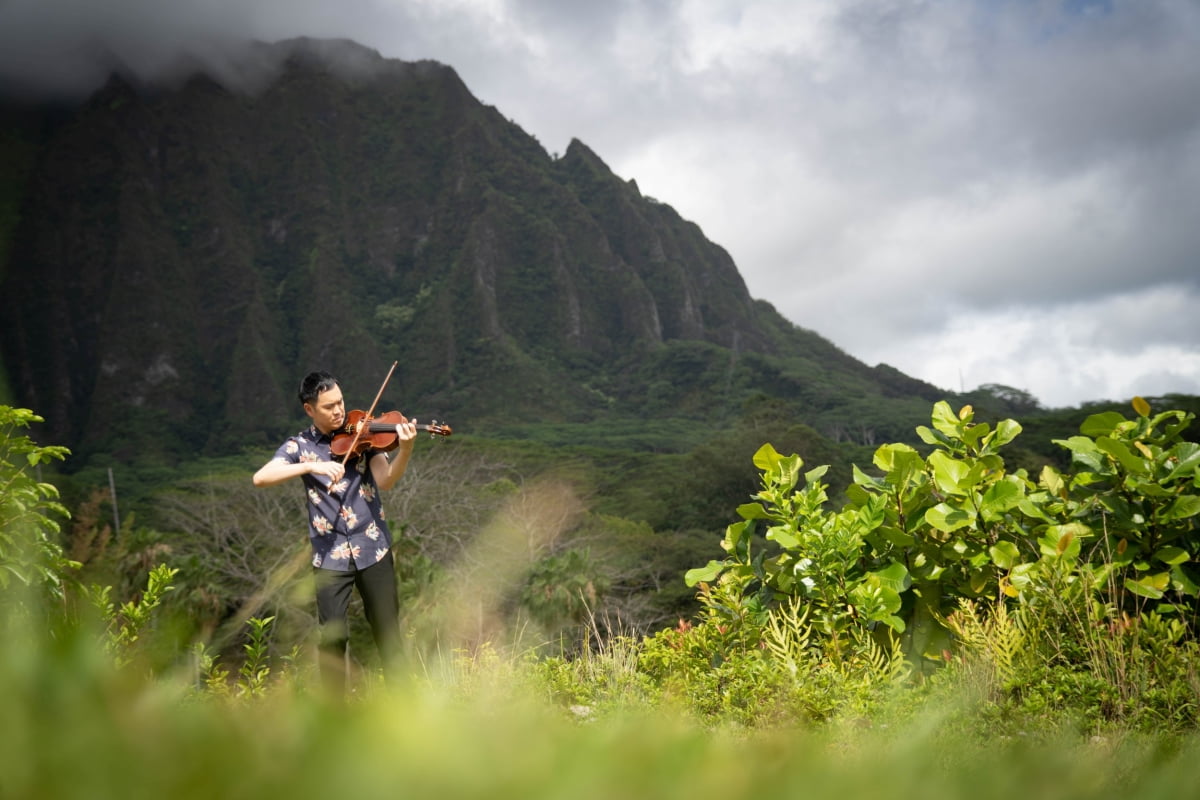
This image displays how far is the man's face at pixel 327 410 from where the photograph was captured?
3965mm

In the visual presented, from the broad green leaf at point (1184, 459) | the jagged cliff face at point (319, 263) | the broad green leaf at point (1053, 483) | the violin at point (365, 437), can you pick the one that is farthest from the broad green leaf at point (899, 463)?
the jagged cliff face at point (319, 263)

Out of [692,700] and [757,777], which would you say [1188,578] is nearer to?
[692,700]

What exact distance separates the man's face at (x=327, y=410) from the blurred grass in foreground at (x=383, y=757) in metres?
3.70

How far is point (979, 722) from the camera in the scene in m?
2.45

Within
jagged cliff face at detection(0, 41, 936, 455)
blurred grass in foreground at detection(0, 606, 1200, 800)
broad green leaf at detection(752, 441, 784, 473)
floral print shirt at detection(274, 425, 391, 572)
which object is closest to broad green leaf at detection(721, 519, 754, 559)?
broad green leaf at detection(752, 441, 784, 473)

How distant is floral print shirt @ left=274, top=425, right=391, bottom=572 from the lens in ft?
12.6

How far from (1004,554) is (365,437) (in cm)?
279

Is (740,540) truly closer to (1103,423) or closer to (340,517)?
(1103,423)

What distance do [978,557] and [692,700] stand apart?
1.29 meters

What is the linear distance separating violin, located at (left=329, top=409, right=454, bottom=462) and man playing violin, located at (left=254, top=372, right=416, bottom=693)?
4 centimetres

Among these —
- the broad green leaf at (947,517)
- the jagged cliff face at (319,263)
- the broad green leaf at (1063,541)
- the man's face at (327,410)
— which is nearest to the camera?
the broad green leaf at (1063,541)

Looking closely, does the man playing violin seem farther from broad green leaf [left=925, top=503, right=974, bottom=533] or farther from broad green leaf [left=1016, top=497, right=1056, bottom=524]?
broad green leaf [left=1016, top=497, right=1056, bottom=524]

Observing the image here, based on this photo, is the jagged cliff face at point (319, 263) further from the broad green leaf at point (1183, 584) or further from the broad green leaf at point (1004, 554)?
the broad green leaf at point (1183, 584)

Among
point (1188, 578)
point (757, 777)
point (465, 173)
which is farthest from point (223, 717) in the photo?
point (465, 173)
